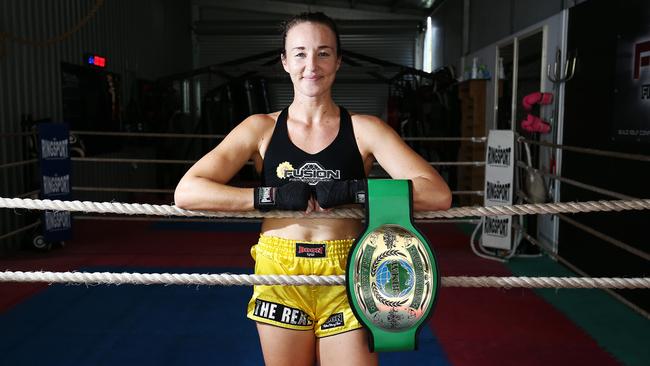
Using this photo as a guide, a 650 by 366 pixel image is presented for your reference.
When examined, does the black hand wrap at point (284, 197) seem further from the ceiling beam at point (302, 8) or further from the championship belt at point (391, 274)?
the ceiling beam at point (302, 8)

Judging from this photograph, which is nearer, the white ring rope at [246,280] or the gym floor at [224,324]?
the white ring rope at [246,280]

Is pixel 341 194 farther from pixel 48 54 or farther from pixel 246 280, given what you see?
pixel 48 54

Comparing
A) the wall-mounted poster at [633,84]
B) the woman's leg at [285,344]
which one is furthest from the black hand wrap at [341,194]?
the wall-mounted poster at [633,84]

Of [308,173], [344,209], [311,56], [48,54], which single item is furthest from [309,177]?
[48,54]

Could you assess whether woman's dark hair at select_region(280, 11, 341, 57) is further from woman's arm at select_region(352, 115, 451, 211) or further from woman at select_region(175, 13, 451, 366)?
woman's arm at select_region(352, 115, 451, 211)

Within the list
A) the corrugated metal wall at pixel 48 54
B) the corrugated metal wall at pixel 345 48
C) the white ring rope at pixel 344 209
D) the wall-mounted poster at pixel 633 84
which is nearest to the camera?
the white ring rope at pixel 344 209

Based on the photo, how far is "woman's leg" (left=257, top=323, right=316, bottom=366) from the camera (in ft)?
5.04

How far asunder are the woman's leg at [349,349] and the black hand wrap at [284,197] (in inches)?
15.2

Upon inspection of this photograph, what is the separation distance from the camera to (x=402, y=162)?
1541 millimetres

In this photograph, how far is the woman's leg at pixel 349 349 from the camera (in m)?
1.50

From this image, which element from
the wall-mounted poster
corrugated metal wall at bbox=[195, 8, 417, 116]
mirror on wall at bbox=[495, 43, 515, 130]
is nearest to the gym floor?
the wall-mounted poster

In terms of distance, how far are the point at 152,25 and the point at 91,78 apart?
296cm

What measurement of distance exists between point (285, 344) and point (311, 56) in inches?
30.0

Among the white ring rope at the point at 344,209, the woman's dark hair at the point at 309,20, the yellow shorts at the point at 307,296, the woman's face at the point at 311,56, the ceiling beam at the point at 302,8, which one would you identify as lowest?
the yellow shorts at the point at 307,296
